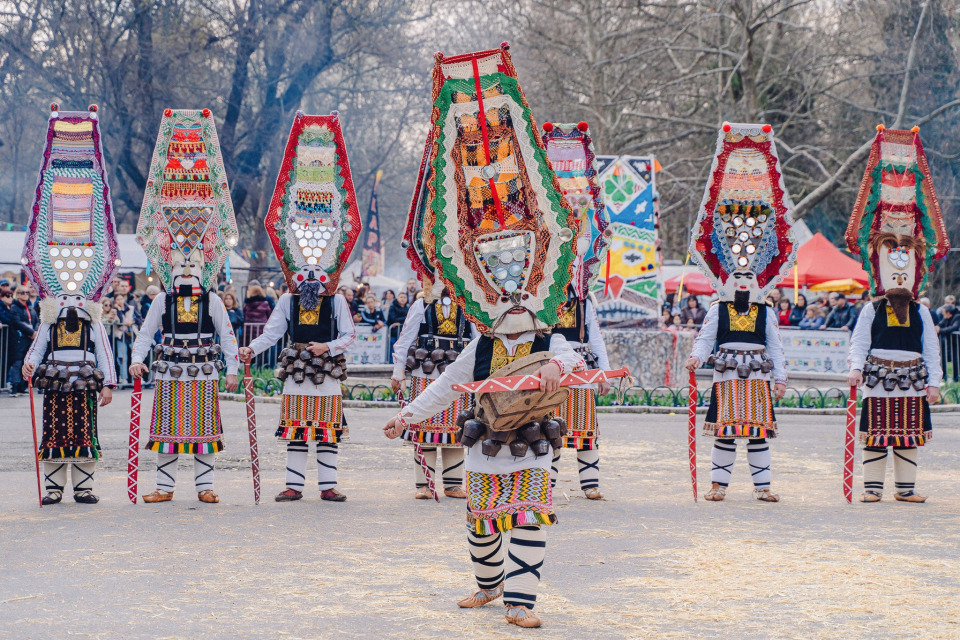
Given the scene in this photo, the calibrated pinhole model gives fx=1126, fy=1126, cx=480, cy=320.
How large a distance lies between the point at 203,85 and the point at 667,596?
2603 centimetres

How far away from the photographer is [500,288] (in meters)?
5.36

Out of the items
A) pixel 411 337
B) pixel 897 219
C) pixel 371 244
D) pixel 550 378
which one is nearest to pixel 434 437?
pixel 411 337

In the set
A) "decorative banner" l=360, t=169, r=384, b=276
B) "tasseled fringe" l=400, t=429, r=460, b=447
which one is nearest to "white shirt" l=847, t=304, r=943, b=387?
"tasseled fringe" l=400, t=429, r=460, b=447

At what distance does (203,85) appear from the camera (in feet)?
95.7

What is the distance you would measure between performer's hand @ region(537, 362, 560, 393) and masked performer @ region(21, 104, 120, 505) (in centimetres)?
447

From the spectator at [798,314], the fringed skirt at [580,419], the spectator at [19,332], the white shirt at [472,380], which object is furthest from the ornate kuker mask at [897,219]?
the spectator at [798,314]

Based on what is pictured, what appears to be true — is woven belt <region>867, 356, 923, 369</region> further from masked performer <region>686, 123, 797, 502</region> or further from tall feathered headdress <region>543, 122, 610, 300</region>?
tall feathered headdress <region>543, 122, 610, 300</region>

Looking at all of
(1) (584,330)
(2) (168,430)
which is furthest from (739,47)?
(2) (168,430)

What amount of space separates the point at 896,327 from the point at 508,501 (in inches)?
181

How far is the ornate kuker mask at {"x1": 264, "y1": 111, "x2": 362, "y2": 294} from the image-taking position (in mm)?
8766

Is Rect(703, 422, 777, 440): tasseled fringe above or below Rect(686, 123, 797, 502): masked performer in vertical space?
below

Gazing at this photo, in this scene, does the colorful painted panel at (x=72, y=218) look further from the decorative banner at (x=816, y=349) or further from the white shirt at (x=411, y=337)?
the decorative banner at (x=816, y=349)

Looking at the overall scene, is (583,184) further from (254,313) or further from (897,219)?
(254,313)

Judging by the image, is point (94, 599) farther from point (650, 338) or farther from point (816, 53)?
point (816, 53)
